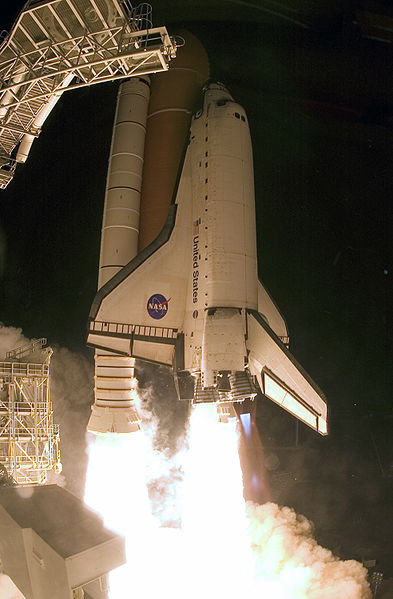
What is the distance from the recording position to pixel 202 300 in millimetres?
9359

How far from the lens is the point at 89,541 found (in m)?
3.51

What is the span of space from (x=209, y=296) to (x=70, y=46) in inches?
192

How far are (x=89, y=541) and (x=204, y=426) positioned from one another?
639cm

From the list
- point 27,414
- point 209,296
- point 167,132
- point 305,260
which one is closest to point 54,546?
point 209,296

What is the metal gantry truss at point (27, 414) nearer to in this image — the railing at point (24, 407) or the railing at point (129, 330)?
the railing at point (24, 407)

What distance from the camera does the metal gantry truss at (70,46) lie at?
23.4 feet

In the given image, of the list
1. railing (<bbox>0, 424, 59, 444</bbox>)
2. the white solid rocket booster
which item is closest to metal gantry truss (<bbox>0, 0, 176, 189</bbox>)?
the white solid rocket booster

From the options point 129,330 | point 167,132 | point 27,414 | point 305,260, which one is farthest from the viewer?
point 305,260

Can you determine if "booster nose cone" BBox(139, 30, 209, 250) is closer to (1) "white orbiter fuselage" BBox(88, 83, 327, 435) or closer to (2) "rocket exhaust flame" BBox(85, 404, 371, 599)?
(1) "white orbiter fuselage" BBox(88, 83, 327, 435)

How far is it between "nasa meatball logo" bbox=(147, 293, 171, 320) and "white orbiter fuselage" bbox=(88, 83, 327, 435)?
0.8 inches

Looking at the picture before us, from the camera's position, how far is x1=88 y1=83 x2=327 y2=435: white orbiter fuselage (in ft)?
29.3

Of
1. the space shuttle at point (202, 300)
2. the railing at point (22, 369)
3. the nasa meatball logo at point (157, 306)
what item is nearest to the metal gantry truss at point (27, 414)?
the railing at point (22, 369)

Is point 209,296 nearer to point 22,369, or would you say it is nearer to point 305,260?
point 22,369

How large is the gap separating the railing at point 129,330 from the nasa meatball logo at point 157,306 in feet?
0.91
